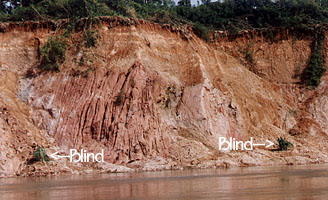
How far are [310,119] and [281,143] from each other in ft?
26.9

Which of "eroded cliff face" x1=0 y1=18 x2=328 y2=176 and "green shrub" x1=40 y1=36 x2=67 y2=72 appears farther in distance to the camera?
"green shrub" x1=40 y1=36 x2=67 y2=72

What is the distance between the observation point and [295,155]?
45500mm

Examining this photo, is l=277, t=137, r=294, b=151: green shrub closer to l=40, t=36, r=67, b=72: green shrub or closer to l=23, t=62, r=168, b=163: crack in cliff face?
l=23, t=62, r=168, b=163: crack in cliff face

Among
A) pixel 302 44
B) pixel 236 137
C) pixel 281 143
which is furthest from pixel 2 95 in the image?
pixel 302 44

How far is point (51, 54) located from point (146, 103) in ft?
36.1

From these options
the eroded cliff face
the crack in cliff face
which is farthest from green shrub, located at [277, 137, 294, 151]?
the crack in cliff face

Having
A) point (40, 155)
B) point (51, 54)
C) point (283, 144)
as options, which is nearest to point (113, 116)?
point (40, 155)

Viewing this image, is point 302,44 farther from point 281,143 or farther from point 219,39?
point 281,143

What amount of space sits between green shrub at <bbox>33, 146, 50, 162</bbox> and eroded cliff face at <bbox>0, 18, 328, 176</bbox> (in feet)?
1.72

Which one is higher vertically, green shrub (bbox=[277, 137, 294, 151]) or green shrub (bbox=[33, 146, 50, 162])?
green shrub (bbox=[33, 146, 50, 162])

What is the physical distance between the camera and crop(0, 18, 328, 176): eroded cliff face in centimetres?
4091

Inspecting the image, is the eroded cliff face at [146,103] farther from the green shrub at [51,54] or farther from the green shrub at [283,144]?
the green shrub at [51,54]

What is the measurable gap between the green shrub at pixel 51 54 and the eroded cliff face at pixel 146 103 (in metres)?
0.88

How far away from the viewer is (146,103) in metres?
43.8
